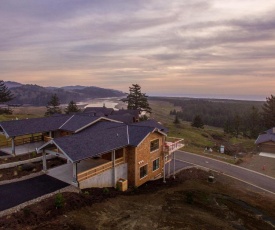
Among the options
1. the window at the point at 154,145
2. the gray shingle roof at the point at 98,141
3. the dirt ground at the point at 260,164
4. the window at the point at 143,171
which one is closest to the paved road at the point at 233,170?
the dirt ground at the point at 260,164

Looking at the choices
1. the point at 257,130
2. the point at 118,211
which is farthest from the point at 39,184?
the point at 257,130

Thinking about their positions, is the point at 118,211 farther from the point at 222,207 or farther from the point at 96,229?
the point at 222,207

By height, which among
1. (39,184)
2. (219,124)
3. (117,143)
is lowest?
(219,124)

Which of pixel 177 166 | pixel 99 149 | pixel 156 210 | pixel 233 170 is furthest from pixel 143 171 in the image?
pixel 233 170

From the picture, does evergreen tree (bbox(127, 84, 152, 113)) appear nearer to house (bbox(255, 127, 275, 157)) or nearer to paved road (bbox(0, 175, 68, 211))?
house (bbox(255, 127, 275, 157))

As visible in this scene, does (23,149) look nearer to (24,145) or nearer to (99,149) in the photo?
(24,145)

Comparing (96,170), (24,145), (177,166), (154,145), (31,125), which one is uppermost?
(31,125)
